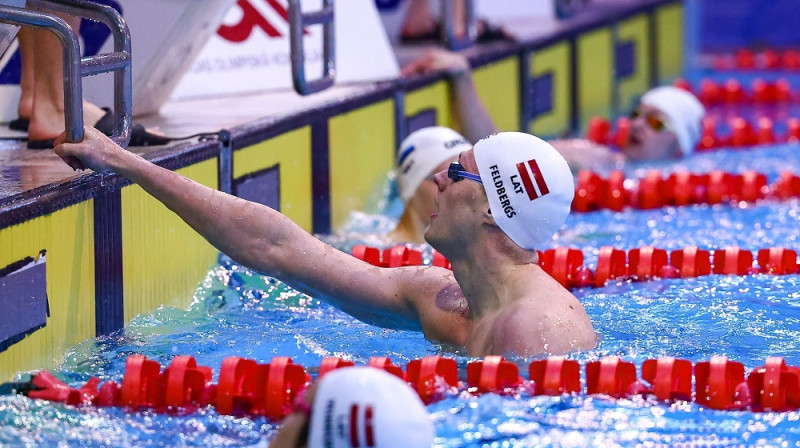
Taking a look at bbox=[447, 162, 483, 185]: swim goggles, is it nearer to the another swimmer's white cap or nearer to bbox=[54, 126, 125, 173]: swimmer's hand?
bbox=[54, 126, 125, 173]: swimmer's hand

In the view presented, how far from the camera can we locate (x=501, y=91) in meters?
7.41

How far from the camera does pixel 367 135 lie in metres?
5.75

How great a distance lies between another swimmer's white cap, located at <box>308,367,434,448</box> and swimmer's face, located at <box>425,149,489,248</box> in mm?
1149

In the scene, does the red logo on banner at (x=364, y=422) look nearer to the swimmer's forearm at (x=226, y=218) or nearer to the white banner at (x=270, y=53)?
the swimmer's forearm at (x=226, y=218)

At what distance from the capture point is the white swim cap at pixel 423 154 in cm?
466

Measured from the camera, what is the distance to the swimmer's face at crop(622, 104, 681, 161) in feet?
22.8

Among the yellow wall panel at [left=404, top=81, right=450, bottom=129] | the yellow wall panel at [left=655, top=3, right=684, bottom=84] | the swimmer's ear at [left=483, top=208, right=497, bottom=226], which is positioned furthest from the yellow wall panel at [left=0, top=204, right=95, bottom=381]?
the yellow wall panel at [left=655, top=3, right=684, bottom=84]

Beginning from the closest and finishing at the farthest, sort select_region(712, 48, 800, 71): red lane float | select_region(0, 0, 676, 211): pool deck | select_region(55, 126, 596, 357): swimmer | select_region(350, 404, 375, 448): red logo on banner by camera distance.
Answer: select_region(350, 404, 375, 448): red logo on banner
select_region(55, 126, 596, 357): swimmer
select_region(0, 0, 676, 211): pool deck
select_region(712, 48, 800, 71): red lane float

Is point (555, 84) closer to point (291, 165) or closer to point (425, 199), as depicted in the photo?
point (291, 165)

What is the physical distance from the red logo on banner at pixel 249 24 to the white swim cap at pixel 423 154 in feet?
3.73

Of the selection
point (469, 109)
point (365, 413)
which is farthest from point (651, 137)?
point (365, 413)

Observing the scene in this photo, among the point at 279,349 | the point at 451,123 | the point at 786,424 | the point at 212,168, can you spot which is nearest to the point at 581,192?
the point at 451,123

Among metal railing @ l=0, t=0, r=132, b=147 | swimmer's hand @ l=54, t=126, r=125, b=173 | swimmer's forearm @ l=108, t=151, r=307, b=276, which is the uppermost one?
metal railing @ l=0, t=0, r=132, b=147

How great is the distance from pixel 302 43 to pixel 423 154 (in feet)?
1.91
